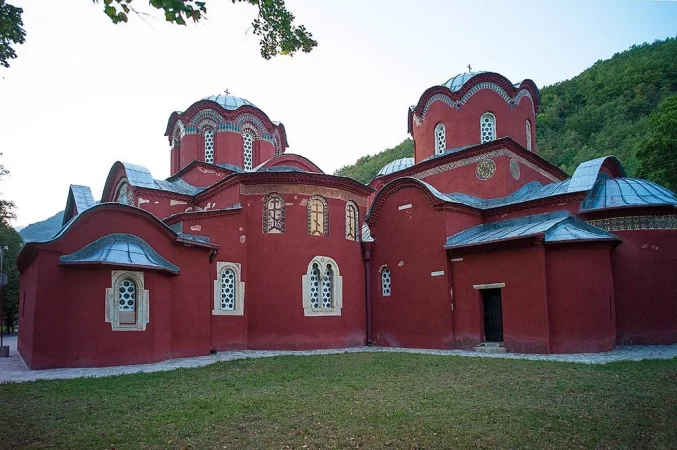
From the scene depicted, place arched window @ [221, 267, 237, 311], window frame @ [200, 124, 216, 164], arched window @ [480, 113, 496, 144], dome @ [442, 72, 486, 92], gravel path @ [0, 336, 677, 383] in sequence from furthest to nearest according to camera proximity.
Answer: window frame @ [200, 124, 216, 164], dome @ [442, 72, 486, 92], arched window @ [480, 113, 496, 144], arched window @ [221, 267, 237, 311], gravel path @ [0, 336, 677, 383]

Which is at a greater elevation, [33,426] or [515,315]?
[515,315]

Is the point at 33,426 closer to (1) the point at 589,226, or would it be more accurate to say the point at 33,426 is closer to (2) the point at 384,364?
(2) the point at 384,364

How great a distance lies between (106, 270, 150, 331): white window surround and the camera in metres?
10.2

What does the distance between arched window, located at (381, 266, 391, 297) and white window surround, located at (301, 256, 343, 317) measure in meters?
1.49

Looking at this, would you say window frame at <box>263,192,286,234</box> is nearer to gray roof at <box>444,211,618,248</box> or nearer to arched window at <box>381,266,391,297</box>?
arched window at <box>381,266,391,297</box>

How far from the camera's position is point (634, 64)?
42.4m

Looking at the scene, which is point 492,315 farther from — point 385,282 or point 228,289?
point 228,289

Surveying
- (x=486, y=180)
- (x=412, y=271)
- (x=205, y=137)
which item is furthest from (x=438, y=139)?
(x=205, y=137)

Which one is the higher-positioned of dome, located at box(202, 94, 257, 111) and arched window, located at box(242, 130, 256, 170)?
dome, located at box(202, 94, 257, 111)

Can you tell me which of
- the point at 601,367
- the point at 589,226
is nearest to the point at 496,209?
the point at 589,226

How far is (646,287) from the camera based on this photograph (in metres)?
12.9

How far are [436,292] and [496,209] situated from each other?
3130 mm

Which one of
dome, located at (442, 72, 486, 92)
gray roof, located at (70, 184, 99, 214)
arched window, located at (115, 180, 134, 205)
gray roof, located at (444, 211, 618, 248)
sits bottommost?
gray roof, located at (444, 211, 618, 248)

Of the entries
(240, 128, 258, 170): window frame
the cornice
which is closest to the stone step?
the cornice
